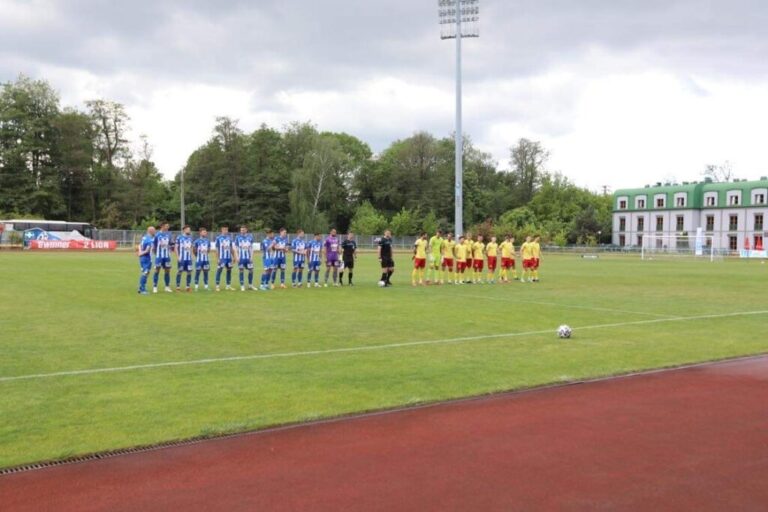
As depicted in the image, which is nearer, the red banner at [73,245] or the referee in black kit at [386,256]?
the referee in black kit at [386,256]

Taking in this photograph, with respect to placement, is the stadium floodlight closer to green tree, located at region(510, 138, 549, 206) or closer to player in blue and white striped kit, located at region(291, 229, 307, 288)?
player in blue and white striped kit, located at region(291, 229, 307, 288)

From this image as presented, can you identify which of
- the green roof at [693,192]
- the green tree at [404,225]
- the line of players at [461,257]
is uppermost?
the green roof at [693,192]

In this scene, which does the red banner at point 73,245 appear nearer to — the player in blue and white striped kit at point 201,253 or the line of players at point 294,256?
the line of players at point 294,256

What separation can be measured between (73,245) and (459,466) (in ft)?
214

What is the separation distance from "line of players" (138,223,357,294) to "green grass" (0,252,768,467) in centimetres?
133

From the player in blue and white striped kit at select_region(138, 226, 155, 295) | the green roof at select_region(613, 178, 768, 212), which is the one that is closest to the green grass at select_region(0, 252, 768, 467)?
the player in blue and white striped kit at select_region(138, 226, 155, 295)

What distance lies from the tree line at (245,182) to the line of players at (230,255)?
6234 cm

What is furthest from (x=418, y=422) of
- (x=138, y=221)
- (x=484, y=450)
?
(x=138, y=221)

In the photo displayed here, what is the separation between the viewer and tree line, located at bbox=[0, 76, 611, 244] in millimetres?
81625

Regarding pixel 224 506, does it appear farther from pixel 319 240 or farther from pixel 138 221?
pixel 138 221

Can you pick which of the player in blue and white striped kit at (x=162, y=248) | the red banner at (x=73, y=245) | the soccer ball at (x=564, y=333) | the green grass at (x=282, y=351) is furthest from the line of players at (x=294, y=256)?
the red banner at (x=73, y=245)

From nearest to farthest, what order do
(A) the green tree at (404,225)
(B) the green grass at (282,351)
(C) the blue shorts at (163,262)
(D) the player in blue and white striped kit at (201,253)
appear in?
1. (B) the green grass at (282,351)
2. (C) the blue shorts at (163,262)
3. (D) the player in blue and white striped kit at (201,253)
4. (A) the green tree at (404,225)

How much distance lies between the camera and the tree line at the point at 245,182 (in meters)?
81.6

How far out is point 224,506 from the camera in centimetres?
438
